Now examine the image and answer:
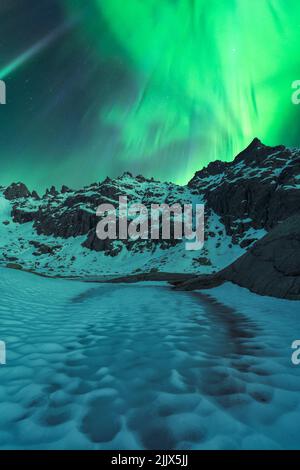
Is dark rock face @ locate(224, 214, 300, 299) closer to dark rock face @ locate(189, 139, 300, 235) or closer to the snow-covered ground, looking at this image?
the snow-covered ground

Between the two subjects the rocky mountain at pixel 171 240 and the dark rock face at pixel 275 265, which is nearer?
the dark rock face at pixel 275 265

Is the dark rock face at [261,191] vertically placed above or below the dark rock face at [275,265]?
above

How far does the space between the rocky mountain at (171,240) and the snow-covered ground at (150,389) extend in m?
60.3

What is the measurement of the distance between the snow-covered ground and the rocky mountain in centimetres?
6029

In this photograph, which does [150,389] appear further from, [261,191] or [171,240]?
[261,191]

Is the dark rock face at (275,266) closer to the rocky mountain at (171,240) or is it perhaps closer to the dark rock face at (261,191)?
the rocky mountain at (171,240)

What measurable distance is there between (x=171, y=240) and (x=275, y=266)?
3812 inches

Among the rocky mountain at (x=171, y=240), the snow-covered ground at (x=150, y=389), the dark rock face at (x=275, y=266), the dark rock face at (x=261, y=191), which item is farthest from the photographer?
the dark rock face at (x=261, y=191)

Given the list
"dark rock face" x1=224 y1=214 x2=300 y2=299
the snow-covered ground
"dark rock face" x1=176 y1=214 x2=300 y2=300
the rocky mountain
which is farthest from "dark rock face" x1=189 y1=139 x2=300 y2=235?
the snow-covered ground

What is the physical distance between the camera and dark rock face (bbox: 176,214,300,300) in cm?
1027

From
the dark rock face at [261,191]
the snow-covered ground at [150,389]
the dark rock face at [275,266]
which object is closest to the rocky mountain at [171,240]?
the dark rock face at [261,191]

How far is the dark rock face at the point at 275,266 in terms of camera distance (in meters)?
10.3

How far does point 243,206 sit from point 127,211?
2399 inches

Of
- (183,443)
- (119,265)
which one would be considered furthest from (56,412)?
(119,265)
